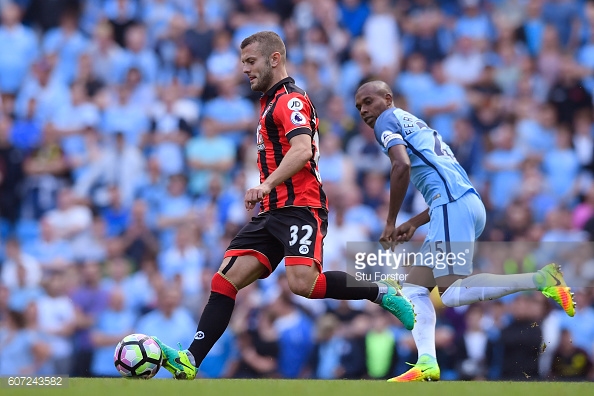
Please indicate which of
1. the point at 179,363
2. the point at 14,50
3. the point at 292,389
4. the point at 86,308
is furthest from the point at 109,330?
the point at 292,389

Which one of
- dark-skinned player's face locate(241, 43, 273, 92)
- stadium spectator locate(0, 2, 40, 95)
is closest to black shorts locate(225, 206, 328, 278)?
dark-skinned player's face locate(241, 43, 273, 92)

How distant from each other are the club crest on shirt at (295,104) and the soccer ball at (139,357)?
1.90m

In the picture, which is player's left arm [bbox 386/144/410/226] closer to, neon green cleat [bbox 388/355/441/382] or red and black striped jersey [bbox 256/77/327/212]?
red and black striped jersey [bbox 256/77/327/212]

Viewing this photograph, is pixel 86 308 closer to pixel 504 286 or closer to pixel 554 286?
pixel 504 286

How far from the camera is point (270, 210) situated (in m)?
7.61

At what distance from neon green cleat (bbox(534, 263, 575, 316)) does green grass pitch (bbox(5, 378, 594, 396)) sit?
975mm

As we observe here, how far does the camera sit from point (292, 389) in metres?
6.36

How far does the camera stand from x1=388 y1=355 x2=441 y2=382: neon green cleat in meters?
7.65

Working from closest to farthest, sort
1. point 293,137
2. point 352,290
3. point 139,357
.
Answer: point 139,357
point 293,137
point 352,290

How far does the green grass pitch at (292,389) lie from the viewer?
5883mm

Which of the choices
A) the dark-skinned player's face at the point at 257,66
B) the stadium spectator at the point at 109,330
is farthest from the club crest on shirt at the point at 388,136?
the stadium spectator at the point at 109,330

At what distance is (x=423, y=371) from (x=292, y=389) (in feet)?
5.57

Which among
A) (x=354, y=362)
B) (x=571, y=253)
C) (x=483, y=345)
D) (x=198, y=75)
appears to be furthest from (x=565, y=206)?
(x=198, y=75)

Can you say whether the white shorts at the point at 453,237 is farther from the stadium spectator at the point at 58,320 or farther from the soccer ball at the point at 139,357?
the stadium spectator at the point at 58,320
